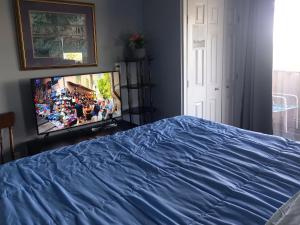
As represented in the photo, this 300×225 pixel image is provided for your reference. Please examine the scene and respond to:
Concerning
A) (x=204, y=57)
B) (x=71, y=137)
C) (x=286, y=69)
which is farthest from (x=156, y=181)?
(x=286, y=69)

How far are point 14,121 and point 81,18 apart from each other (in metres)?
1.48

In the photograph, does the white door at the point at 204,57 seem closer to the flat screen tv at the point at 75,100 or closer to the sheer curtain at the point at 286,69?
the sheer curtain at the point at 286,69

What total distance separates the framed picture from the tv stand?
828 mm

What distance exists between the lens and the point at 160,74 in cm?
386

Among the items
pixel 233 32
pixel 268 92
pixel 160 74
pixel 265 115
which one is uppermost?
pixel 233 32

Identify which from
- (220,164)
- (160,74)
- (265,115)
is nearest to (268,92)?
(265,115)

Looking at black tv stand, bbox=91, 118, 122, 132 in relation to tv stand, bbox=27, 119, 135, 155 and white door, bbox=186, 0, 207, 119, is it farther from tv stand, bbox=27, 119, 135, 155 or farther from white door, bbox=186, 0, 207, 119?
white door, bbox=186, 0, 207, 119

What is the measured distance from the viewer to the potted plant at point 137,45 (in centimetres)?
367

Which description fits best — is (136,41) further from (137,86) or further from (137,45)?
(137,86)

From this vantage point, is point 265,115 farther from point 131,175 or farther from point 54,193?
point 54,193

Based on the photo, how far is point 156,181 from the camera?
1.40 m

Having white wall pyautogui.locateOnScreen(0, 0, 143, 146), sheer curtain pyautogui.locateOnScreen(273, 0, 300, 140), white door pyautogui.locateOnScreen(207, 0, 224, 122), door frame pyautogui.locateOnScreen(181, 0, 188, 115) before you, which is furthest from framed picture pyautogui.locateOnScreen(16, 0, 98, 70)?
sheer curtain pyautogui.locateOnScreen(273, 0, 300, 140)

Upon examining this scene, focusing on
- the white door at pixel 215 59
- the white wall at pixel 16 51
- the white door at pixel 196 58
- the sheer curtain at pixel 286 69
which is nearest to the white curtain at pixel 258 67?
the sheer curtain at pixel 286 69

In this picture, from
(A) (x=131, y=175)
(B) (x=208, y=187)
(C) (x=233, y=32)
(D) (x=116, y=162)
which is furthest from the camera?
(C) (x=233, y=32)
